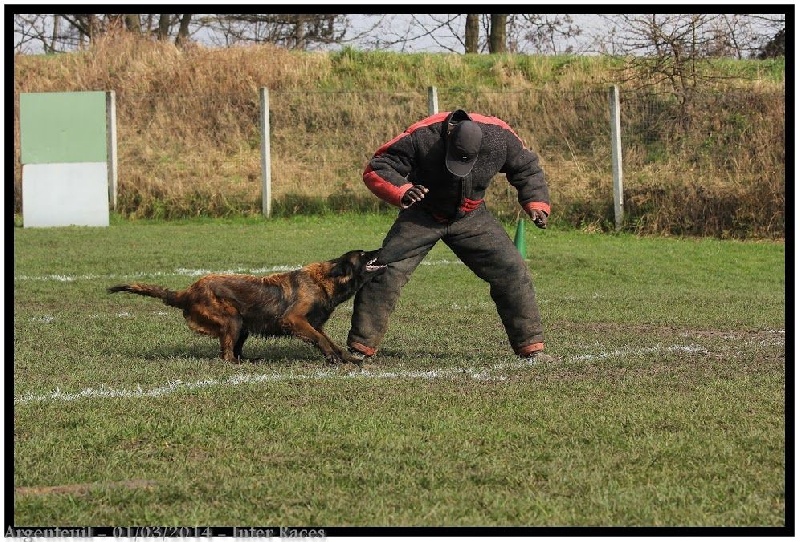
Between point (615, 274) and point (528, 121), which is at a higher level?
point (528, 121)

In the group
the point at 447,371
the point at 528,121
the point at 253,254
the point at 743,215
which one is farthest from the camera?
the point at 528,121

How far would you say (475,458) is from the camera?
18.3 ft

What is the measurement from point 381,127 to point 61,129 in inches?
254

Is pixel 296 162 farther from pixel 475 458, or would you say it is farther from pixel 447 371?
pixel 475 458

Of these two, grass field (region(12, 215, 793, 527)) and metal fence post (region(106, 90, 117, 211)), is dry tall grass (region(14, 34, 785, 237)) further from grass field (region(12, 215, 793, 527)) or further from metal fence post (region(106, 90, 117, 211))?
grass field (region(12, 215, 793, 527))

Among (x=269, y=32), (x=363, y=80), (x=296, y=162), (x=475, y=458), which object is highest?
(x=269, y=32)

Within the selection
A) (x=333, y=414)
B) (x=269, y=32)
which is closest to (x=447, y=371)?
(x=333, y=414)

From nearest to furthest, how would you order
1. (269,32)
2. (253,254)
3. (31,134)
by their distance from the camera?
(253,254) → (31,134) → (269,32)

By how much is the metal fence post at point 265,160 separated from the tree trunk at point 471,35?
38.0 ft

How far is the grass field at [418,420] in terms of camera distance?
4.87m

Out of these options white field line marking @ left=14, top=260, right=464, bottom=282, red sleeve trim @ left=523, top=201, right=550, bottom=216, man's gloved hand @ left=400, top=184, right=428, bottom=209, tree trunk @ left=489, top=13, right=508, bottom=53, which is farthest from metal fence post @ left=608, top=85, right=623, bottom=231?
man's gloved hand @ left=400, top=184, right=428, bottom=209

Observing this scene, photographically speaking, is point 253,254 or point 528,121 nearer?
point 253,254

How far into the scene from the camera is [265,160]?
22.3 m

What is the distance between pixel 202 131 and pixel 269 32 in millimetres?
13730
